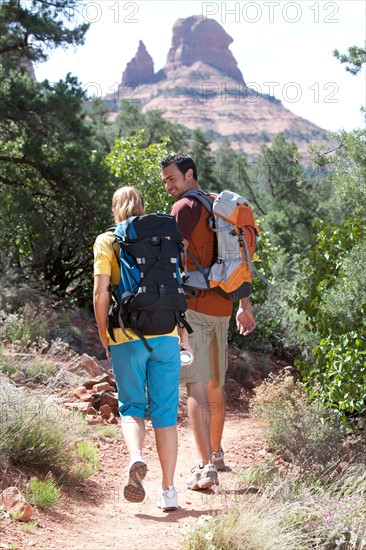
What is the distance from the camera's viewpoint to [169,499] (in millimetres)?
4496

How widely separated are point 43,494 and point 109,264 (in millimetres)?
1357

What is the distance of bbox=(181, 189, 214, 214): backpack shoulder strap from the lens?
16.8 ft

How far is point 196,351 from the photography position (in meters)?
5.12

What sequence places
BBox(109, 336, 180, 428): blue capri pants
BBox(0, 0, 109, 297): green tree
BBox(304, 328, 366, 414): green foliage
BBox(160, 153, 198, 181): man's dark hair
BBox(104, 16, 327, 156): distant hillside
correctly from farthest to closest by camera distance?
1. BBox(104, 16, 327, 156): distant hillside
2. BBox(0, 0, 109, 297): green tree
3. BBox(304, 328, 366, 414): green foliage
4. BBox(160, 153, 198, 181): man's dark hair
5. BBox(109, 336, 180, 428): blue capri pants

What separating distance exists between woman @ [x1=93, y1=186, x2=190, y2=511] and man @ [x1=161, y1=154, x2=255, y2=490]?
0.54 meters

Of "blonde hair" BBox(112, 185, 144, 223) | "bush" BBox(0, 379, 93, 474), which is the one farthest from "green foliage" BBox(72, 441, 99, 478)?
"blonde hair" BBox(112, 185, 144, 223)

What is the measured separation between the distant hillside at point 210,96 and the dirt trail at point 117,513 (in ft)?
381

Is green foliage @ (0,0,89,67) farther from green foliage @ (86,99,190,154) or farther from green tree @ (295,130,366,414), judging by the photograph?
green foliage @ (86,99,190,154)

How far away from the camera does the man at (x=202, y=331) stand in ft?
16.6

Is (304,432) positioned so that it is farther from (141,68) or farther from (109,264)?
(141,68)

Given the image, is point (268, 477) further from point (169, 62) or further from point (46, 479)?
point (169, 62)

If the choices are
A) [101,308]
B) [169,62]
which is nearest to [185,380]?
[101,308]

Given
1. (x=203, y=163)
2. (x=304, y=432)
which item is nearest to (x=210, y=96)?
(x=203, y=163)

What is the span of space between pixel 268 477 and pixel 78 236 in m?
7.53
